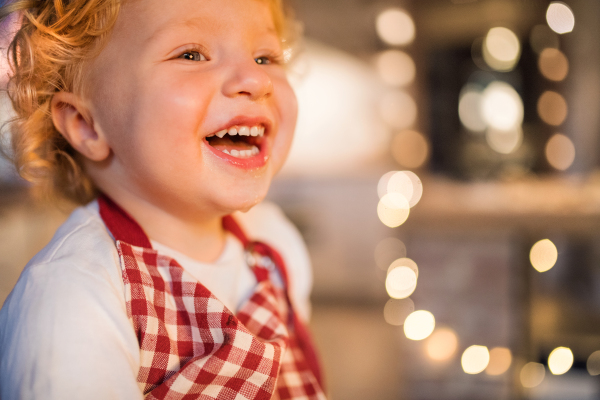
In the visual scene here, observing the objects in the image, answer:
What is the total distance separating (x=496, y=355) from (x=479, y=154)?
694 mm

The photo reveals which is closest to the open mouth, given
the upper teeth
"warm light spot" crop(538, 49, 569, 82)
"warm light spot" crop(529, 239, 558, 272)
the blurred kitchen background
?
the upper teeth

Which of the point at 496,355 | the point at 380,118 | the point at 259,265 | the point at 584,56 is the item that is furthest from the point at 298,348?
the point at 584,56

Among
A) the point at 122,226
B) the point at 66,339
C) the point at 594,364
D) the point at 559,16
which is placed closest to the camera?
the point at 66,339

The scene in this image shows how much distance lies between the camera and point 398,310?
145 cm

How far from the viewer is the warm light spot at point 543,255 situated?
1.33m

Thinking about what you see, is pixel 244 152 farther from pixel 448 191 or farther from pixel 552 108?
pixel 552 108

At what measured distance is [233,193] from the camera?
39 cm

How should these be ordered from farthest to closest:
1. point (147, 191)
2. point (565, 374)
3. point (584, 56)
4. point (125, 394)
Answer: point (584, 56) → point (565, 374) → point (147, 191) → point (125, 394)

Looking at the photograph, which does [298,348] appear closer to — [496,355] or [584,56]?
[496,355]

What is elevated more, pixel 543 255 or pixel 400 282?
pixel 543 255

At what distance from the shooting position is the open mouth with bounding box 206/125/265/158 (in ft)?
1.35

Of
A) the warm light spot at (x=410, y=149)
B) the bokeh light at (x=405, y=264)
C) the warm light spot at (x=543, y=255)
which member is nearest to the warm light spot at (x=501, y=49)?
the warm light spot at (x=410, y=149)

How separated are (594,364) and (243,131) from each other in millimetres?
1312

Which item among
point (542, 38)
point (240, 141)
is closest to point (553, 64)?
point (542, 38)
